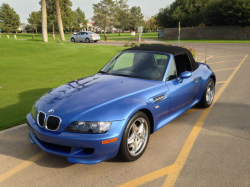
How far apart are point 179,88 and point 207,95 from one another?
5.92 ft

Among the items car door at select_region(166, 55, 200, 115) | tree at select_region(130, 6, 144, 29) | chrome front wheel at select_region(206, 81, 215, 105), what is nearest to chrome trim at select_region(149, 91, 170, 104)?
car door at select_region(166, 55, 200, 115)

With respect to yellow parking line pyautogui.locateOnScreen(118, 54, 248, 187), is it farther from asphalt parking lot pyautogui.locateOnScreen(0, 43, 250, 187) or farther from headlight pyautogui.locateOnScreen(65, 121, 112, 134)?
headlight pyautogui.locateOnScreen(65, 121, 112, 134)

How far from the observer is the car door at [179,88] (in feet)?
13.7

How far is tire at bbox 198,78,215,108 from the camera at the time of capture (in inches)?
217

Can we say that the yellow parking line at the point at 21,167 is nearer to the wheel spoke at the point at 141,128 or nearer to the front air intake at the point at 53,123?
the front air intake at the point at 53,123

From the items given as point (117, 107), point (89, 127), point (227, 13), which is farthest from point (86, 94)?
point (227, 13)

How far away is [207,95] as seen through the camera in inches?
228

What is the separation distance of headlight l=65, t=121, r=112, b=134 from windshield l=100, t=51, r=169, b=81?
5.34 feet

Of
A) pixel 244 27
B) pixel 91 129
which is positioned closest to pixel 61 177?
pixel 91 129

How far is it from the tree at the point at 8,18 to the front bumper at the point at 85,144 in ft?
303

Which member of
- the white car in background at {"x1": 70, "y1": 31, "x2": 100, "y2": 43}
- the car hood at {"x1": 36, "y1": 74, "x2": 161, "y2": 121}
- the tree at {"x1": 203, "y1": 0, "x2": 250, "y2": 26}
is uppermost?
the tree at {"x1": 203, "y1": 0, "x2": 250, "y2": 26}

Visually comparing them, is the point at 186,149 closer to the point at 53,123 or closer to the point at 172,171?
the point at 172,171

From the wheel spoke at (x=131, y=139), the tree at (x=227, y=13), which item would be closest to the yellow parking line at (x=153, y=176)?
the wheel spoke at (x=131, y=139)

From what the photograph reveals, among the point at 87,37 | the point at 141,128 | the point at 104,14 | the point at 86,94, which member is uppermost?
the point at 104,14
